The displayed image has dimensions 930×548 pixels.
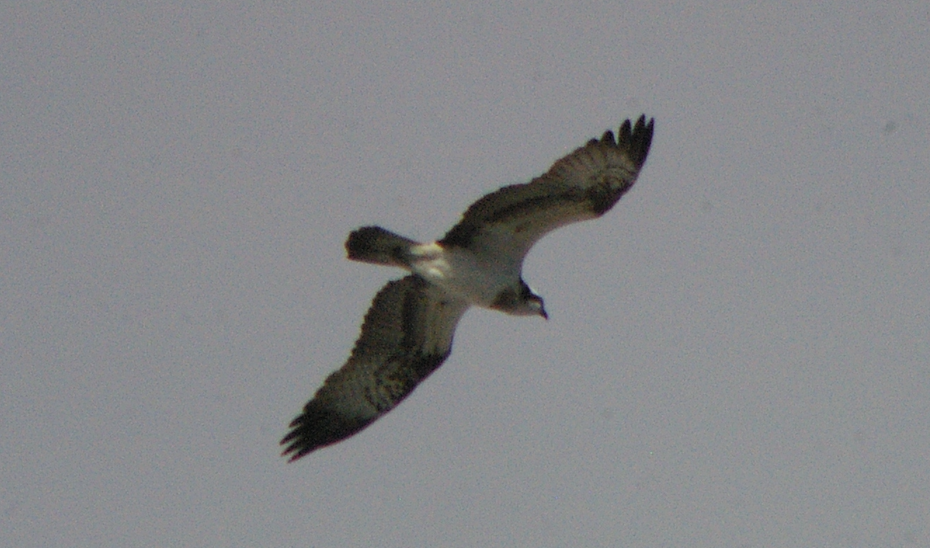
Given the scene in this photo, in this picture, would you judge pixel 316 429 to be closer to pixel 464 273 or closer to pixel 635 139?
pixel 464 273

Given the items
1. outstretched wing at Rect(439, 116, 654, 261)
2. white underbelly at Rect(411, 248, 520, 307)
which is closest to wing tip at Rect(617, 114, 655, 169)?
outstretched wing at Rect(439, 116, 654, 261)

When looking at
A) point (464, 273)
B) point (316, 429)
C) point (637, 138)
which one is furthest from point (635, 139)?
point (316, 429)

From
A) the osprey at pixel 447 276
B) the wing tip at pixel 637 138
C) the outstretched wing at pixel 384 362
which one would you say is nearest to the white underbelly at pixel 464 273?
the osprey at pixel 447 276

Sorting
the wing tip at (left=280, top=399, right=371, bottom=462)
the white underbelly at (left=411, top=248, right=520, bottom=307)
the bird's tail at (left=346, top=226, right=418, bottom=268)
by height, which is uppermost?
the bird's tail at (left=346, top=226, right=418, bottom=268)

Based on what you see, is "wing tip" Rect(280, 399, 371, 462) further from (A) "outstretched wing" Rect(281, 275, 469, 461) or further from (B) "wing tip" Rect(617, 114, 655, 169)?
(B) "wing tip" Rect(617, 114, 655, 169)

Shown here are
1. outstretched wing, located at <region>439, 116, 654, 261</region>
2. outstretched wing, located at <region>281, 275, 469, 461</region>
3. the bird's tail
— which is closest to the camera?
outstretched wing, located at <region>439, 116, 654, 261</region>

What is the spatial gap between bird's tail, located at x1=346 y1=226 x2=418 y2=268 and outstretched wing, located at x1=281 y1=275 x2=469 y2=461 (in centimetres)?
39

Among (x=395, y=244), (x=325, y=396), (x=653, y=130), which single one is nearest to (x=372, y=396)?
(x=325, y=396)

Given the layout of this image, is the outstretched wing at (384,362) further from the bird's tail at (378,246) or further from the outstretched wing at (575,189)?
the outstretched wing at (575,189)

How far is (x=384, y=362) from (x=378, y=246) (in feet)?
3.56

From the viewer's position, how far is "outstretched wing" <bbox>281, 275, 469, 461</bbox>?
1052 cm

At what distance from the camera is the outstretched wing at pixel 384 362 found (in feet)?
34.5

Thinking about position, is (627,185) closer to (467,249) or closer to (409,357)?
(467,249)

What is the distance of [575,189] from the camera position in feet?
31.3
